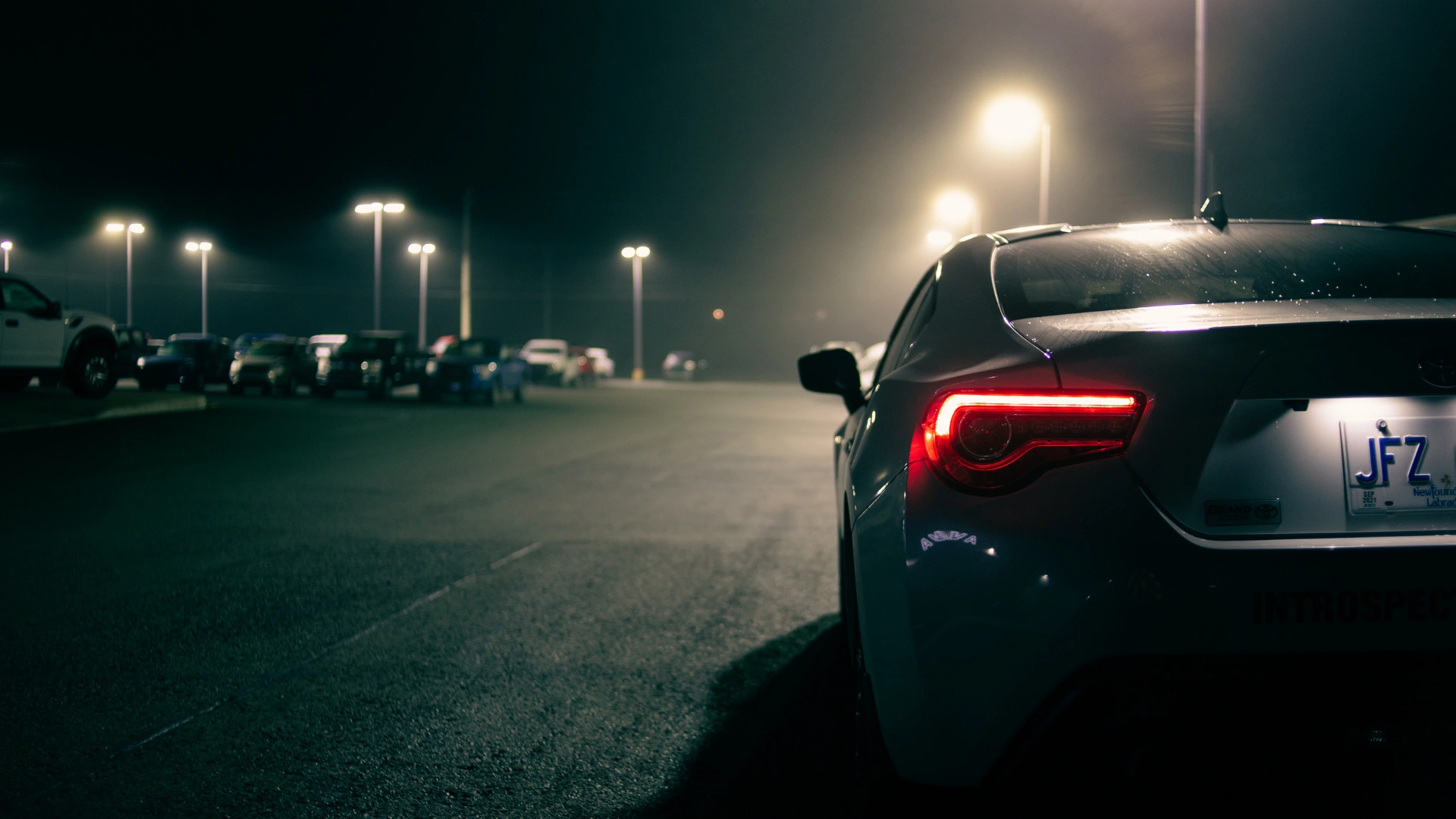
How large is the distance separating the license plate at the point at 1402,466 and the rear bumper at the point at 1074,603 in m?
0.11

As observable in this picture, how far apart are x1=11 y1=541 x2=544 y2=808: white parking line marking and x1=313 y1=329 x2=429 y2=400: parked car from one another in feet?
80.9

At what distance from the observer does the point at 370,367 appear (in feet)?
98.8

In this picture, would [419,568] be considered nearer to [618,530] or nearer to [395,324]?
[618,530]

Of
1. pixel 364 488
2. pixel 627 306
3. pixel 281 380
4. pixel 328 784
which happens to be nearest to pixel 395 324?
pixel 627 306

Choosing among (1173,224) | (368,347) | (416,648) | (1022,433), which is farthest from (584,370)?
(1022,433)

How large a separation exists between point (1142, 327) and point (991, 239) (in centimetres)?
112

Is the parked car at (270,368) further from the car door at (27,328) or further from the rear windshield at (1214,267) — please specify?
the rear windshield at (1214,267)

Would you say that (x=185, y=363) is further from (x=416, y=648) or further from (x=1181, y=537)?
(x=1181, y=537)

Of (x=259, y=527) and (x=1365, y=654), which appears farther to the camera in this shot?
(x=259, y=527)

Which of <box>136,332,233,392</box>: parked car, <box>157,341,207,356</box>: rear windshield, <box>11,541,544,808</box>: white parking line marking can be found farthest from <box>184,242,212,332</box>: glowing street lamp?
<box>11,541,544,808</box>: white parking line marking

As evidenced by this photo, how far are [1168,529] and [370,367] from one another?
30.3 metres

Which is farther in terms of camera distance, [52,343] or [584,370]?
[584,370]

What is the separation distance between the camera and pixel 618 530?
8430 millimetres

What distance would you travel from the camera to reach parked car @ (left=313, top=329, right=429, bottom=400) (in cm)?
3014
